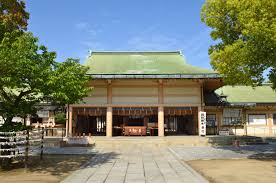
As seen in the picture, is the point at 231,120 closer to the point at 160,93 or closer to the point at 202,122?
the point at 202,122

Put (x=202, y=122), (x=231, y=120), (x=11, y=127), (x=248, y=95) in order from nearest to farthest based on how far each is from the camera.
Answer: (x=11, y=127)
(x=202, y=122)
(x=231, y=120)
(x=248, y=95)

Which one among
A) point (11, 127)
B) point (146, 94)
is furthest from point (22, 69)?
point (146, 94)

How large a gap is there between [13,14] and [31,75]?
5.60m

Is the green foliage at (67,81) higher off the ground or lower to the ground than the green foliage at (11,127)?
higher

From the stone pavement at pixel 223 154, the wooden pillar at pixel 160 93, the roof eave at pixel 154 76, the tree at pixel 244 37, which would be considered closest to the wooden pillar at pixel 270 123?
the roof eave at pixel 154 76

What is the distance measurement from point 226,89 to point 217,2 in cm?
1989

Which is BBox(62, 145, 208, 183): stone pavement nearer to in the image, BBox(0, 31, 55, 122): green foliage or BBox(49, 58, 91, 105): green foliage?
BBox(49, 58, 91, 105): green foliage

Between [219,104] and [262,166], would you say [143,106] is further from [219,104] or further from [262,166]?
[262,166]

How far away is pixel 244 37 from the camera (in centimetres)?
1398

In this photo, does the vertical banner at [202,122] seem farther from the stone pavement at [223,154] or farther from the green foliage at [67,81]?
the green foliage at [67,81]

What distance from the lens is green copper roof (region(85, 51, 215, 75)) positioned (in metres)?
23.7

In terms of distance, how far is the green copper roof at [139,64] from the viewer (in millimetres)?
23688

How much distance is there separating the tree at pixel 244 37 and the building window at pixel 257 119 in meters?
16.9

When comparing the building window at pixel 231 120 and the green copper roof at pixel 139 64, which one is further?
the building window at pixel 231 120
